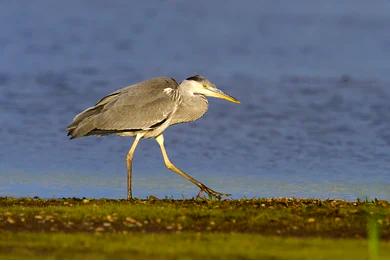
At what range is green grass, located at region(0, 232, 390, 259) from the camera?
16.9 m

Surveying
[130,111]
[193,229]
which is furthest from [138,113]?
[193,229]

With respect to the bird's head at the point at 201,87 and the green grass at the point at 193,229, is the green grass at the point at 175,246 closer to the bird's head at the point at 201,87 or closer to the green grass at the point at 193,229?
the green grass at the point at 193,229

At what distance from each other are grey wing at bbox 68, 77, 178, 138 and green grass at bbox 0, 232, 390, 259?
5.78 meters

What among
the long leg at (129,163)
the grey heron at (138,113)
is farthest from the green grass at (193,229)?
the grey heron at (138,113)

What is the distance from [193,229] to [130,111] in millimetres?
5510

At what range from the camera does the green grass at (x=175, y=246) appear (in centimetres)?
1692

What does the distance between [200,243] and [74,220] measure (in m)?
2.44

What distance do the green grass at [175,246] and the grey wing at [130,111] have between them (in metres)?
5.78

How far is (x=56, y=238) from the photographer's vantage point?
1792cm

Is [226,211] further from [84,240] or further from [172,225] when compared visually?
[84,240]

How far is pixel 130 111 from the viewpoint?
79.1 feet

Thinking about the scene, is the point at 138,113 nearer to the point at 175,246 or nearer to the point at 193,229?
the point at 193,229

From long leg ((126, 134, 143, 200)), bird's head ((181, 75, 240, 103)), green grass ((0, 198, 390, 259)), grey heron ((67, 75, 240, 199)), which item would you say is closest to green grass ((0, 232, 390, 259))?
green grass ((0, 198, 390, 259))

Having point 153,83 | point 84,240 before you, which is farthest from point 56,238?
point 153,83
